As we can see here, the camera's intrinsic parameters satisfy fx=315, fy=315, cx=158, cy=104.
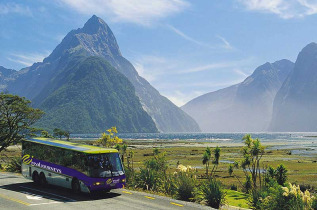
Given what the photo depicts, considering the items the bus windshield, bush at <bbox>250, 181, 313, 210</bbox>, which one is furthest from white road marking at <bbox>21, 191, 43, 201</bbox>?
bush at <bbox>250, 181, 313, 210</bbox>

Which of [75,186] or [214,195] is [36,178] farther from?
[214,195]

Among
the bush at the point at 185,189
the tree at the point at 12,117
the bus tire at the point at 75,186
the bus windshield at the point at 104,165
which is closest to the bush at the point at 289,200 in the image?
the bush at the point at 185,189

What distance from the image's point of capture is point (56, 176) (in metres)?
25.6

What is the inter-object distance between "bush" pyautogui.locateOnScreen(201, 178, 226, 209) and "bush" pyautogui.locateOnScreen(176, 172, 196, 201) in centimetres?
135

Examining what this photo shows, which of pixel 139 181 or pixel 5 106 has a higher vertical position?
pixel 5 106

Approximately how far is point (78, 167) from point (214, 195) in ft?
32.9

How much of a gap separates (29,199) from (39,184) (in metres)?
6.37

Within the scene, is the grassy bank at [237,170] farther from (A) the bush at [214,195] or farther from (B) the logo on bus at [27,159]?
(B) the logo on bus at [27,159]

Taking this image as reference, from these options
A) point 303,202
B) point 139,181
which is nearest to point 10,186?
point 139,181

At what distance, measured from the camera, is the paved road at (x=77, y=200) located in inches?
771

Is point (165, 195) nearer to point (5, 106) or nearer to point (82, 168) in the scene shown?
point (82, 168)

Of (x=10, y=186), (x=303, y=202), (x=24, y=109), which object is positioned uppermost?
(x=24, y=109)

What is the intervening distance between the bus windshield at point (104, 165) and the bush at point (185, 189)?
453 cm

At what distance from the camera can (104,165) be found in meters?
23.3
